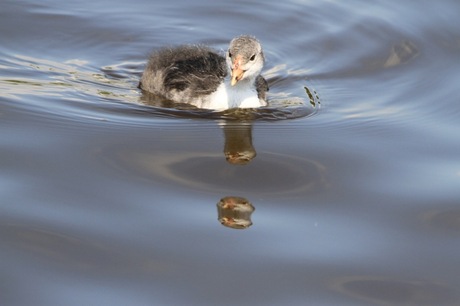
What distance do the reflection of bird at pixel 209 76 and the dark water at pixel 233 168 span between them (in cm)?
33

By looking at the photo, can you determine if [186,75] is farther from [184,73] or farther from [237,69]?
[237,69]

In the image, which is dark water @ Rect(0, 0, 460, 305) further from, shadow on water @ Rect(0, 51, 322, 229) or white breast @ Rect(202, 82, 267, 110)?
white breast @ Rect(202, 82, 267, 110)

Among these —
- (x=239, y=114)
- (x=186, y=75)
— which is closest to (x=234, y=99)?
(x=239, y=114)

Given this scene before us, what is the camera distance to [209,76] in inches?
388

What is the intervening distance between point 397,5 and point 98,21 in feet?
10.4

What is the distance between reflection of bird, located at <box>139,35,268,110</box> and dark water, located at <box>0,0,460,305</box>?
1.07 feet

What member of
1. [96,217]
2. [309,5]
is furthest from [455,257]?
[309,5]

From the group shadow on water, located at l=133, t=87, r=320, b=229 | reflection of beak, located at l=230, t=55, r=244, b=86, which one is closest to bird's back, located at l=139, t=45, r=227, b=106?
shadow on water, located at l=133, t=87, r=320, b=229

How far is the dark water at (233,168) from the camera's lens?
6.32 m

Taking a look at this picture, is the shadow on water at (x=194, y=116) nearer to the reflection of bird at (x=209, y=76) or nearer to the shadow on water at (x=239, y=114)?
the shadow on water at (x=239, y=114)

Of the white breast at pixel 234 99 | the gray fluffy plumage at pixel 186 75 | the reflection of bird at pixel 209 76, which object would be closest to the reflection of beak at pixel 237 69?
the reflection of bird at pixel 209 76

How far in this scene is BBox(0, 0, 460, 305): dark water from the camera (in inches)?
249

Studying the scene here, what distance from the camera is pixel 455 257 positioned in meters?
6.66

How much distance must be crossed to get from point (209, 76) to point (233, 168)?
2.15 m
